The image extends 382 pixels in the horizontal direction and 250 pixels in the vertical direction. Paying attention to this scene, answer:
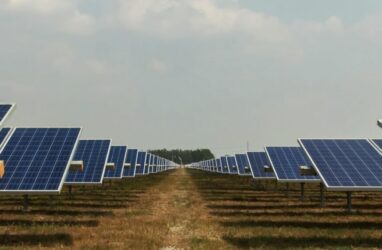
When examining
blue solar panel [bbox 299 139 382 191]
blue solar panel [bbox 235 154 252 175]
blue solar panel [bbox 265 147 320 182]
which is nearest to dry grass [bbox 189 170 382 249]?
blue solar panel [bbox 299 139 382 191]

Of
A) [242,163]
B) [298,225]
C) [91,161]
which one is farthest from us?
[242,163]

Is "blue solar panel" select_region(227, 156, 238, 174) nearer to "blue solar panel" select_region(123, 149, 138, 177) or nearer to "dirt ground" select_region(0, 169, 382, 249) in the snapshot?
"blue solar panel" select_region(123, 149, 138, 177)

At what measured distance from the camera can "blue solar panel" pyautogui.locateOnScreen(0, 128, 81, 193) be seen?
19.3 m

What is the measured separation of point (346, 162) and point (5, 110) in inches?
557

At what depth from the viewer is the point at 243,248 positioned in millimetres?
15672

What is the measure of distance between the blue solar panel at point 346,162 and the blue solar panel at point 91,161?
12044 mm

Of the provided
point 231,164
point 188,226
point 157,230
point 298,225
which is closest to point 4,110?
point 157,230

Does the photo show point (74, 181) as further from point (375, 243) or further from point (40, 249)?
point (375, 243)

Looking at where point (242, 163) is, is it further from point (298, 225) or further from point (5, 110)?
point (5, 110)

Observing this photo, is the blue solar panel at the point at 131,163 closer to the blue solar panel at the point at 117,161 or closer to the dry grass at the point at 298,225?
the blue solar panel at the point at 117,161

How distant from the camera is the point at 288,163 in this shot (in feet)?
112

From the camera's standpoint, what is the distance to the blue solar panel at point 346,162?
2045 centimetres

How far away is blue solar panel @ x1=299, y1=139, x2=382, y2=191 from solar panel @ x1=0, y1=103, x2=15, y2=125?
38.7 ft

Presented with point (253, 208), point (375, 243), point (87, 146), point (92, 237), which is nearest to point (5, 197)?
point (87, 146)
